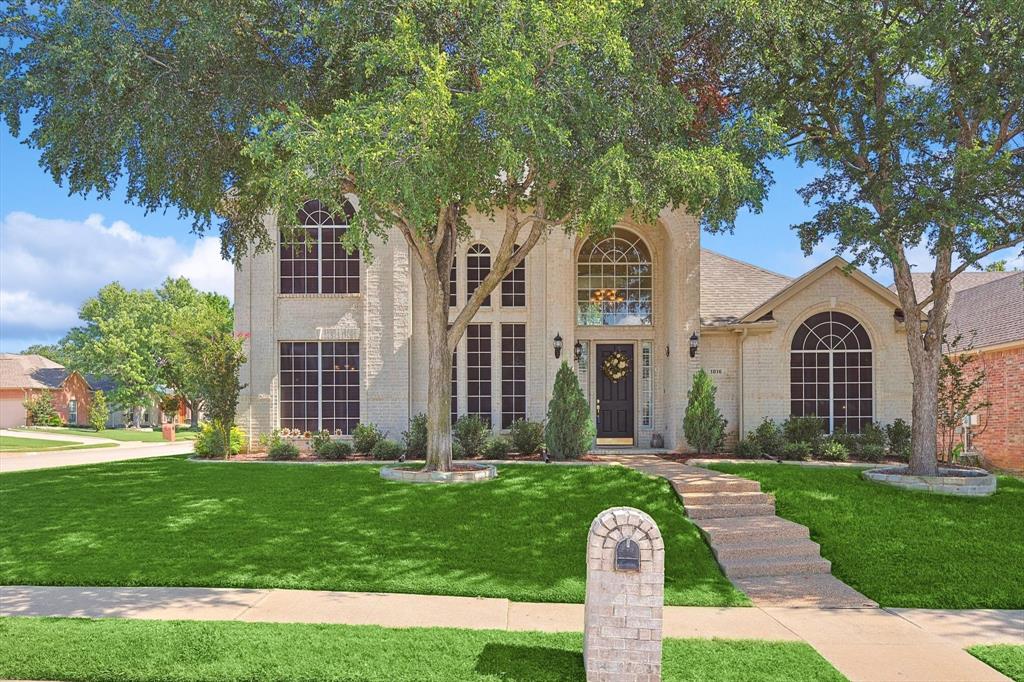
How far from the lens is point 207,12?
11125 mm

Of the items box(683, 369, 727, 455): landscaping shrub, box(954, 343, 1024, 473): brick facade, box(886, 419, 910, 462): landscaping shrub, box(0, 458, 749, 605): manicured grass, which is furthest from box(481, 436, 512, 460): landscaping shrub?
box(954, 343, 1024, 473): brick facade

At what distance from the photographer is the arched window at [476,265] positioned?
1841 cm

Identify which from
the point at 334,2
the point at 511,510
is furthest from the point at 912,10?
the point at 511,510

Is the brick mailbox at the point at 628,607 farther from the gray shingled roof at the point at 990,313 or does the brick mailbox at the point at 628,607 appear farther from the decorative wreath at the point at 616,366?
the gray shingled roof at the point at 990,313

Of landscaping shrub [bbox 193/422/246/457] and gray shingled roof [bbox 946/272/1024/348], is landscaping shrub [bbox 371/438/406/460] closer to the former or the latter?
landscaping shrub [bbox 193/422/246/457]

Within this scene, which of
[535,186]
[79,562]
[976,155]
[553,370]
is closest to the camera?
[79,562]

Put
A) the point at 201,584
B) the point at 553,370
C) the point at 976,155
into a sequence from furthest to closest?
the point at 553,370 → the point at 976,155 → the point at 201,584

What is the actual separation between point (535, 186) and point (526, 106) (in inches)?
98.9

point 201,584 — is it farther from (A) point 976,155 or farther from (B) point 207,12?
(A) point 976,155

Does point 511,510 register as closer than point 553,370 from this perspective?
Yes

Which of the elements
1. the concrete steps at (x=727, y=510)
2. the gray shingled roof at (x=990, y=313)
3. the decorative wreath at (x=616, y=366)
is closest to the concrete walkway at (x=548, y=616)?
the concrete steps at (x=727, y=510)

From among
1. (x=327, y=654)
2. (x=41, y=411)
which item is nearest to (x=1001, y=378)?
(x=327, y=654)

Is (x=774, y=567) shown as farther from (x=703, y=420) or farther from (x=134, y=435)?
(x=134, y=435)

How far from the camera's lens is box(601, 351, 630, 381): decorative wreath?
61.2 feet
